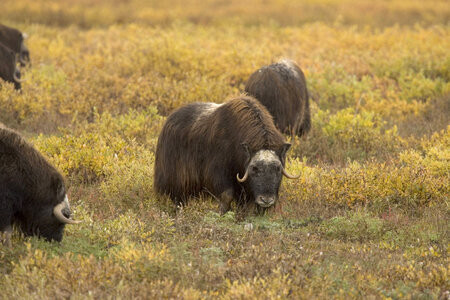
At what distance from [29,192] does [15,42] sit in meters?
11.2

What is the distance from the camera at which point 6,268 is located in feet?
19.6

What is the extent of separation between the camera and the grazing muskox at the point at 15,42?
16.5 m

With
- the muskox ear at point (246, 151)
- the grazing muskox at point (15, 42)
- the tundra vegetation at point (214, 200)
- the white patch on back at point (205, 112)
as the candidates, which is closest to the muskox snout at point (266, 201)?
the tundra vegetation at point (214, 200)

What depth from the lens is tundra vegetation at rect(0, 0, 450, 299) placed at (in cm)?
571

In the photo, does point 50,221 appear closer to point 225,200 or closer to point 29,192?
point 29,192

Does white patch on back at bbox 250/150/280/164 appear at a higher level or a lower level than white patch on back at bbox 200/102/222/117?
lower

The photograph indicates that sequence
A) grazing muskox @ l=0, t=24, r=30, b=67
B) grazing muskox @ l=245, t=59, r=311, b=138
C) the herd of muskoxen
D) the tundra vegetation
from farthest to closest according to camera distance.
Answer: grazing muskox @ l=0, t=24, r=30, b=67, grazing muskox @ l=245, t=59, r=311, b=138, the herd of muskoxen, the tundra vegetation

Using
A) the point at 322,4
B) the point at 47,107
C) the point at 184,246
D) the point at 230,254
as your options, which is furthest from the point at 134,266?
the point at 322,4

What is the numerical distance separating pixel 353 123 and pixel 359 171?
2.62 metres

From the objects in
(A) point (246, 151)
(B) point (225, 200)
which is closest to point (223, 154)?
(A) point (246, 151)

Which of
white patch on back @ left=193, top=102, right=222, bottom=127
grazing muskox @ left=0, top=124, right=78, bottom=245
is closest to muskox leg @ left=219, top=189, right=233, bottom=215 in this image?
white patch on back @ left=193, top=102, right=222, bottom=127

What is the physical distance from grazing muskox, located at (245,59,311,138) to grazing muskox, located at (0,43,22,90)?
528 centimetres

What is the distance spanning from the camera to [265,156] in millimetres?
7379

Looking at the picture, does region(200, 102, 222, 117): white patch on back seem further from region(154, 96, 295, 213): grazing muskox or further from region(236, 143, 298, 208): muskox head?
region(236, 143, 298, 208): muskox head
